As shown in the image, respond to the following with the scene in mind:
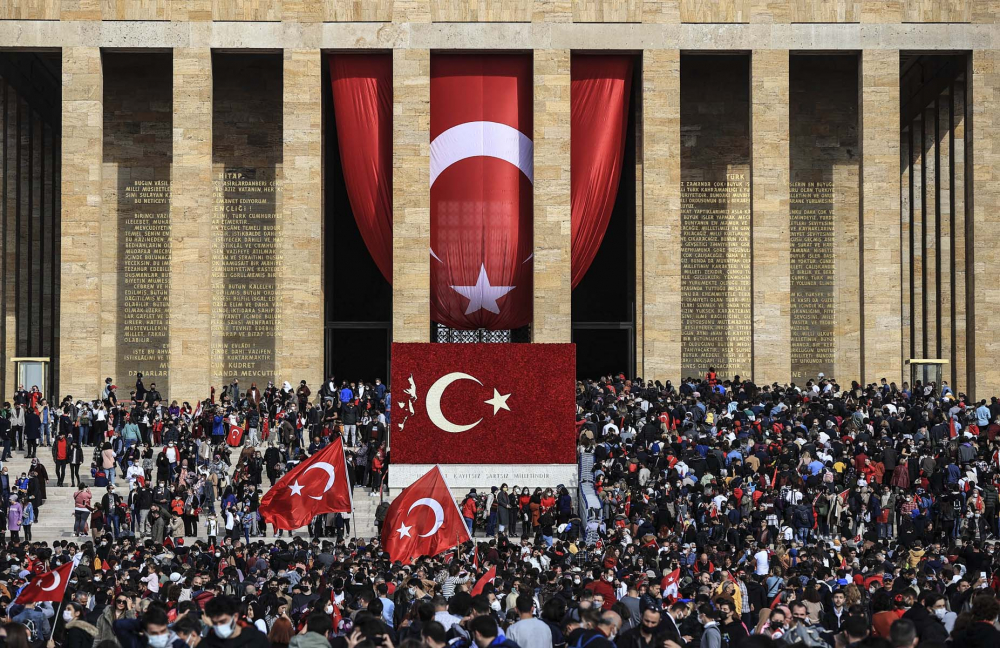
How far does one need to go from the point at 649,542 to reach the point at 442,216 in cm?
2115

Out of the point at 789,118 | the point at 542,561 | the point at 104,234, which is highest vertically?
the point at 789,118

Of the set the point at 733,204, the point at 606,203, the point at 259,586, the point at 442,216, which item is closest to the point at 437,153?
the point at 442,216

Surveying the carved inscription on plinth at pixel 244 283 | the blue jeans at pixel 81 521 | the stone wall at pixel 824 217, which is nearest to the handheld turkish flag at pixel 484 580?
the blue jeans at pixel 81 521

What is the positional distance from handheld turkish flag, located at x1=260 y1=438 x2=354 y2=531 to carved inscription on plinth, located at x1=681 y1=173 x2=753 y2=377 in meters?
25.4

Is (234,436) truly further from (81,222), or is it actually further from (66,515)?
(81,222)

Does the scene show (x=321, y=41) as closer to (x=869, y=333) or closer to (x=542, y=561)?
(x=869, y=333)

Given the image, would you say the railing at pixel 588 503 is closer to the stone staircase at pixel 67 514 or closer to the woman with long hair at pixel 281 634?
the stone staircase at pixel 67 514

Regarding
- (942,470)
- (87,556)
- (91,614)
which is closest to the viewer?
(91,614)

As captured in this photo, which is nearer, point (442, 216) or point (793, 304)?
point (442, 216)

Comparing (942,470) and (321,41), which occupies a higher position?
(321,41)

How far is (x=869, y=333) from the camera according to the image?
44219 mm

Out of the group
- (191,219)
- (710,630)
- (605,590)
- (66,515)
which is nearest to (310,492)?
(605,590)

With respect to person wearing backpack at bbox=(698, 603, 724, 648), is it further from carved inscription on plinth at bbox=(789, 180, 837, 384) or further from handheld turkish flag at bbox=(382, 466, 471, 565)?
carved inscription on plinth at bbox=(789, 180, 837, 384)

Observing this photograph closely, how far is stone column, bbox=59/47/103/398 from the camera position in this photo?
143 ft
